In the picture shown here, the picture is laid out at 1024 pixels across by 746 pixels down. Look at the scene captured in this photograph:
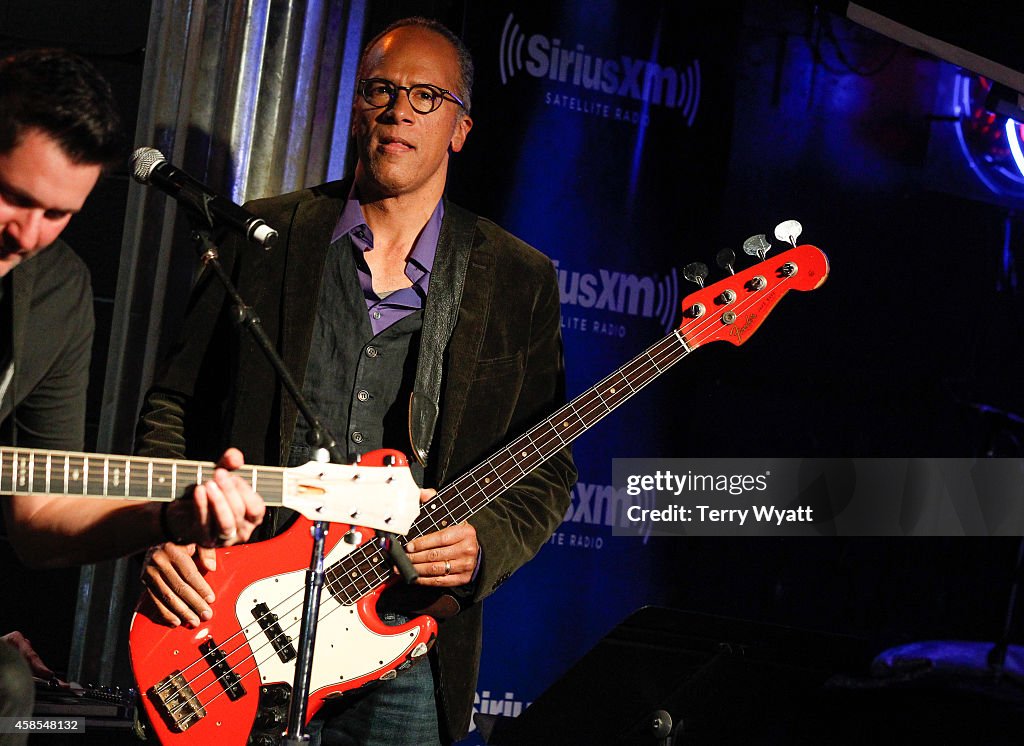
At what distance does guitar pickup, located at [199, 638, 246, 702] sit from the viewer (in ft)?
A: 8.93

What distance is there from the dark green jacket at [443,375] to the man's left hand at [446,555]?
5 cm

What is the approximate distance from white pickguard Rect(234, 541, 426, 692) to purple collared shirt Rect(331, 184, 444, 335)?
638mm

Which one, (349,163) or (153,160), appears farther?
(349,163)

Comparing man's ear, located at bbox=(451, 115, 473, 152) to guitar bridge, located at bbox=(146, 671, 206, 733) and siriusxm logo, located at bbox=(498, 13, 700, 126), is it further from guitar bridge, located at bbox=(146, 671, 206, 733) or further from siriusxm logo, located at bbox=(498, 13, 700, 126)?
guitar bridge, located at bbox=(146, 671, 206, 733)

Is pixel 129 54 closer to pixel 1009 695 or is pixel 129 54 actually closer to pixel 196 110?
pixel 196 110

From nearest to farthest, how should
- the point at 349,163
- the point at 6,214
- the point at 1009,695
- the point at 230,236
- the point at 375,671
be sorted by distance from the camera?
1. the point at 6,214
2. the point at 375,671
3. the point at 230,236
4. the point at 349,163
5. the point at 1009,695

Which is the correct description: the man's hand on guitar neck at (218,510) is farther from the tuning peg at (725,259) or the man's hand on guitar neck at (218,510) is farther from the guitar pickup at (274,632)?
the tuning peg at (725,259)

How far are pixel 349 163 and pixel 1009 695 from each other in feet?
11.7

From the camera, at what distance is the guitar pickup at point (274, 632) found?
2.74 meters

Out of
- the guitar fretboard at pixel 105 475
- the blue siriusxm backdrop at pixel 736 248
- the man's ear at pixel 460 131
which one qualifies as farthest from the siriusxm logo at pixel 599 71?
the guitar fretboard at pixel 105 475

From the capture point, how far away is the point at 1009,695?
4.93 meters

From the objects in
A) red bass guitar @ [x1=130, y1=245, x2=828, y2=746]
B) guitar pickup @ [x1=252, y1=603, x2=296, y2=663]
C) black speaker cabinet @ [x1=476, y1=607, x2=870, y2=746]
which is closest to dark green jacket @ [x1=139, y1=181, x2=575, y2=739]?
red bass guitar @ [x1=130, y1=245, x2=828, y2=746]

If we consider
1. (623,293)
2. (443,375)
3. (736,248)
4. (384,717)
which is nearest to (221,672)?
(384,717)

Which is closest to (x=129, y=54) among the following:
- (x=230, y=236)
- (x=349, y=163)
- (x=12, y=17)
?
(x=12, y=17)
